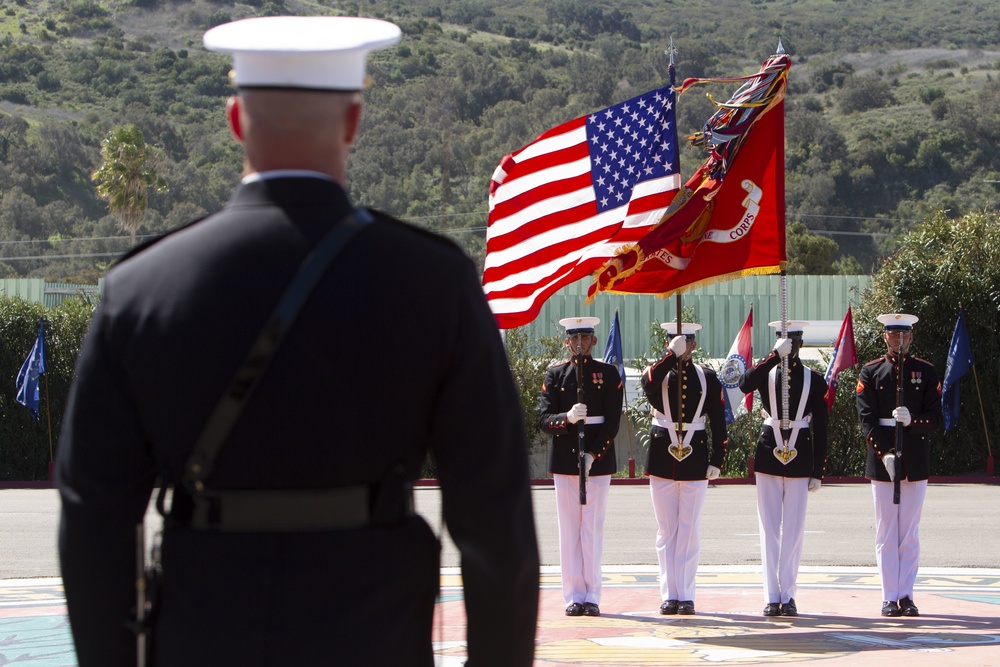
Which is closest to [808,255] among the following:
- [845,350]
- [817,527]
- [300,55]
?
[845,350]

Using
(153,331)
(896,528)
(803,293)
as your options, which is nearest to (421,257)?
(153,331)

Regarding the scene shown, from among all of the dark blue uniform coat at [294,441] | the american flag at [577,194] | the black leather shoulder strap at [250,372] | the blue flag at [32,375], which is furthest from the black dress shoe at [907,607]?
the blue flag at [32,375]

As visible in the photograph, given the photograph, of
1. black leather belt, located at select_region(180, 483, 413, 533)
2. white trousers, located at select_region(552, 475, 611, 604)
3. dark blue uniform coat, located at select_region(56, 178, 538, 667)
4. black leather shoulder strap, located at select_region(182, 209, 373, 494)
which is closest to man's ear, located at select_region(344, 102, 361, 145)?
dark blue uniform coat, located at select_region(56, 178, 538, 667)

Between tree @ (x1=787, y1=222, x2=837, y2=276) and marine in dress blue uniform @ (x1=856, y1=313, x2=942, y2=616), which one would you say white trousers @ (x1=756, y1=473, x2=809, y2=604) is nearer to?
marine in dress blue uniform @ (x1=856, y1=313, x2=942, y2=616)

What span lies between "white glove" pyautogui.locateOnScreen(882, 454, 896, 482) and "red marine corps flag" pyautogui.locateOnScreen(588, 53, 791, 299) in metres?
1.55

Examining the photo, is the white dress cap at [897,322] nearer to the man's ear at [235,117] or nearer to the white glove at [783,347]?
the white glove at [783,347]

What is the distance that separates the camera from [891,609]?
898cm

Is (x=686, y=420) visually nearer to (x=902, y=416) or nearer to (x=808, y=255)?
(x=902, y=416)

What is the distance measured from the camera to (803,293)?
34.1 m

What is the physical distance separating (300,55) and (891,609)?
7.65m

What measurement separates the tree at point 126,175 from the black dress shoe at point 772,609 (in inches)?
1600

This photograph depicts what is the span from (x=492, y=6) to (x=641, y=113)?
5685 inches

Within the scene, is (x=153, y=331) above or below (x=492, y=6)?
below

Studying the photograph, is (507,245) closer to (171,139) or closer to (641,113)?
(641,113)
